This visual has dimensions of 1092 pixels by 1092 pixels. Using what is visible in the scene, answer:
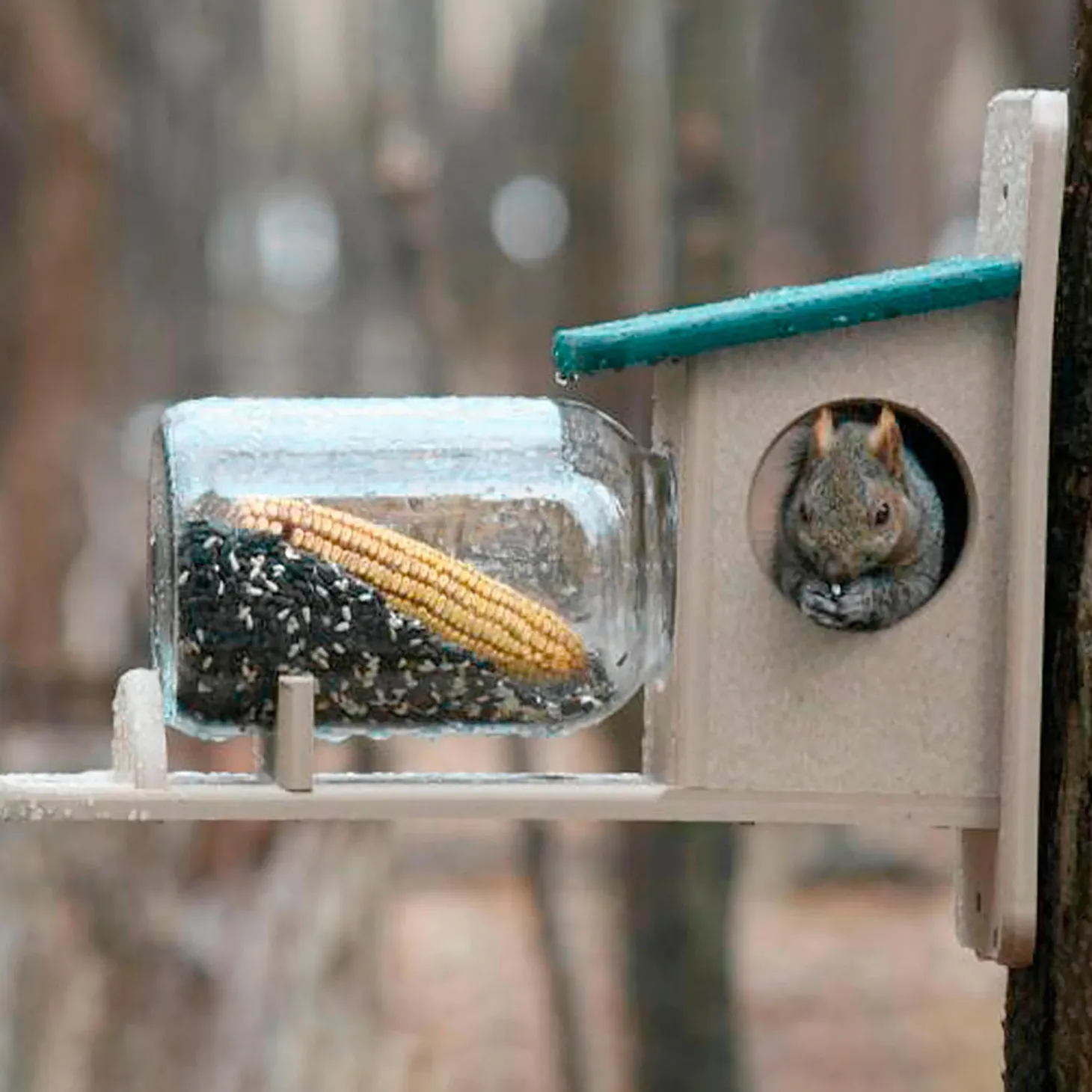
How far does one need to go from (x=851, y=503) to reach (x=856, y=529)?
0.02 m

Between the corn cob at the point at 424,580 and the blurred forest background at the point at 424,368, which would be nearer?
the corn cob at the point at 424,580

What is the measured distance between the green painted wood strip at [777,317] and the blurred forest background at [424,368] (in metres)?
1.94

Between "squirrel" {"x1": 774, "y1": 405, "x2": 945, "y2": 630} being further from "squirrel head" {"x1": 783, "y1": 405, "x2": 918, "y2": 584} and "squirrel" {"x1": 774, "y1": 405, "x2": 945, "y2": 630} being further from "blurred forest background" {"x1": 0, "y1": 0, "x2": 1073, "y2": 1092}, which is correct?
"blurred forest background" {"x1": 0, "y1": 0, "x2": 1073, "y2": 1092}

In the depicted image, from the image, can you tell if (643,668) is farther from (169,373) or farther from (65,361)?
(169,373)

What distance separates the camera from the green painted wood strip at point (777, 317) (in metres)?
1.80

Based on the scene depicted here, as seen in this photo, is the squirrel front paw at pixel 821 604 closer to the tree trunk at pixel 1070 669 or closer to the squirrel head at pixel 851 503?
the squirrel head at pixel 851 503

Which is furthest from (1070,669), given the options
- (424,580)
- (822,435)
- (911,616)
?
(424,580)

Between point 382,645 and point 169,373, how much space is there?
582 cm

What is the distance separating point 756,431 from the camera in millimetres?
1831

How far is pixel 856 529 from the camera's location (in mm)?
1784

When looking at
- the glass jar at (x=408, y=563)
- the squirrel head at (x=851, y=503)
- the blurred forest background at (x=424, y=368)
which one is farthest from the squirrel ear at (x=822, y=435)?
the blurred forest background at (x=424, y=368)

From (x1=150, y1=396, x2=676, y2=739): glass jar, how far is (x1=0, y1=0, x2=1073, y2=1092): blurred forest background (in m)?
1.85

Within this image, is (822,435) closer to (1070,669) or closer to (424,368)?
→ (1070,669)

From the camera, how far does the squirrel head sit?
1.79 meters
